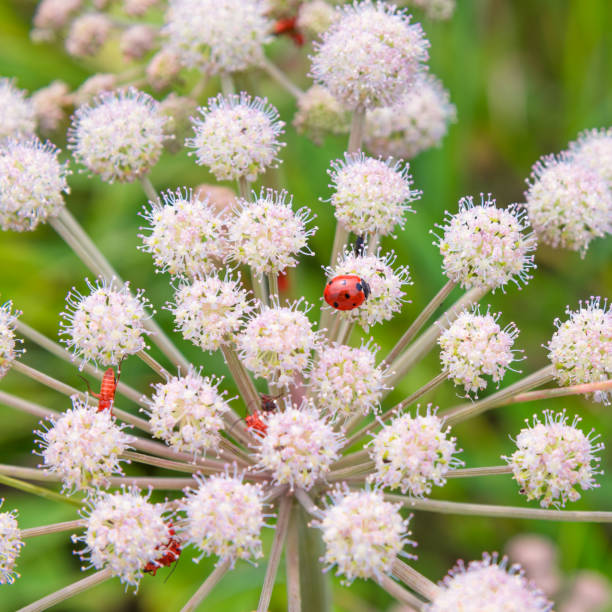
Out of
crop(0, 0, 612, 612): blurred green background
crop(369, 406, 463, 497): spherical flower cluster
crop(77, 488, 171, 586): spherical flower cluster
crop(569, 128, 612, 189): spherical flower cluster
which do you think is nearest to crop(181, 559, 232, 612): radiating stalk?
crop(77, 488, 171, 586): spherical flower cluster

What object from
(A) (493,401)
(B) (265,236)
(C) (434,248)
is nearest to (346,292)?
(B) (265,236)

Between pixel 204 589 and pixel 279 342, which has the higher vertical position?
pixel 279 342

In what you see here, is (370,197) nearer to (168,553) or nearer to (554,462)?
(554,462)

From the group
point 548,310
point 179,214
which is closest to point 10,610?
point 179,214

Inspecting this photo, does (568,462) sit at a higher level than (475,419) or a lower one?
lower

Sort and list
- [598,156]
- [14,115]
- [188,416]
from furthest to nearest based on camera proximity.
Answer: [14,115] < [598,156] < [188,416]

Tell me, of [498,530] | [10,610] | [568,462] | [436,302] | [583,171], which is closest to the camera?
[568,462]

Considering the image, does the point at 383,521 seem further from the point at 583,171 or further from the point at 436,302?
the point at 583,171
